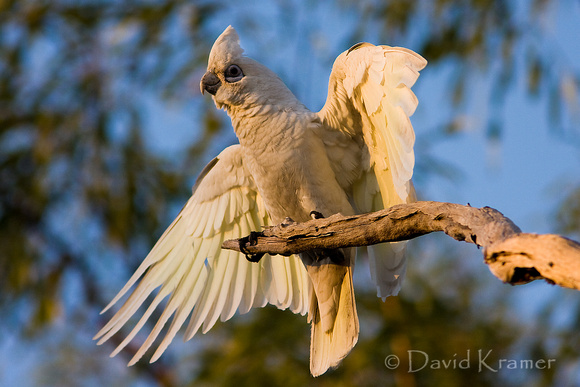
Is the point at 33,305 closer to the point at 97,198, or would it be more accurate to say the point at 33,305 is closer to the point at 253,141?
the point at 97,198

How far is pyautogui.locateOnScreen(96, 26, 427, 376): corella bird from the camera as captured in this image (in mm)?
1931

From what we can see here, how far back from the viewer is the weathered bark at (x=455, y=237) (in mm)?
1137

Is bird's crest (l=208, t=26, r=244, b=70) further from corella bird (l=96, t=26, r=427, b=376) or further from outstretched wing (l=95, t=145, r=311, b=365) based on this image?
outstretched wing (l=95, t=145, r=311, b=365)

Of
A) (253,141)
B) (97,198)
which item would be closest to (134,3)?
(97,198)

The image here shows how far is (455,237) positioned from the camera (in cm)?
144

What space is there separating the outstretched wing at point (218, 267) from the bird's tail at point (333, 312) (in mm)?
136

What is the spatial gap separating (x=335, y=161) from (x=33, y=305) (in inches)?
155

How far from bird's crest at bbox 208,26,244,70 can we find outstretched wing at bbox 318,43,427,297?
41cm

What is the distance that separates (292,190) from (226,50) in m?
0.58

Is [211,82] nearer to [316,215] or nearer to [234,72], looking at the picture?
[234,72]

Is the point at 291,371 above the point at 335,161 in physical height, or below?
below

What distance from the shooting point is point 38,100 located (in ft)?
16.8
